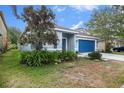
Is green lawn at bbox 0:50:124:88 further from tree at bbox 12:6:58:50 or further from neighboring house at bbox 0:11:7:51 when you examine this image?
tree at bbox 12:6:58:50

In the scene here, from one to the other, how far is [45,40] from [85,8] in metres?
1.30

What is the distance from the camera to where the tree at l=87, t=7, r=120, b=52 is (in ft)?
17.1

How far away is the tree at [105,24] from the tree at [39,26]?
0.97 meters

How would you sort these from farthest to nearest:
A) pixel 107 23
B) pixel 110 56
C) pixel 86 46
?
pixel 86 46 → pixel 110 56 → pixel 107 23

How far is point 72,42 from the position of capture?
17.8ft

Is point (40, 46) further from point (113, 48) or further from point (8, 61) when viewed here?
point (113, 48)

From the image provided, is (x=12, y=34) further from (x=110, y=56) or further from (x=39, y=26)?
(x=110, y=56)

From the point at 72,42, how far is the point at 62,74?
0.86 meters

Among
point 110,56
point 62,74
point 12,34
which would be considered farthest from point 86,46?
point 12,34

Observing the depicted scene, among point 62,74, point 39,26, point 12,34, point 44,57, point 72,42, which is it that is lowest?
point 62,74

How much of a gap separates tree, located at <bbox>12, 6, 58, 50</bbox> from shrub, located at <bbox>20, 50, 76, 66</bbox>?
0.19 metres

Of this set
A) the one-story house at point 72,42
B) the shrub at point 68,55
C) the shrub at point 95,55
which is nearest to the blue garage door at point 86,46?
the one-story house at point 72,42

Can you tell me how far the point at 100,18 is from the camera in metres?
5.32
